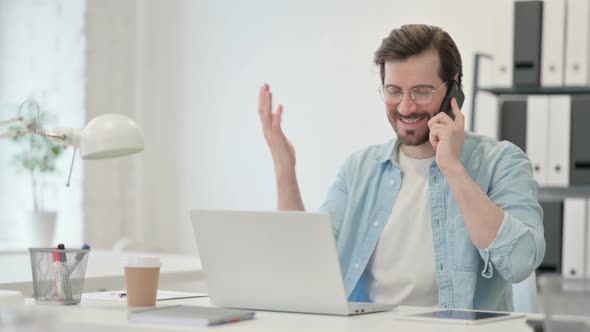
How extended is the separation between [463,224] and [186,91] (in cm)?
271

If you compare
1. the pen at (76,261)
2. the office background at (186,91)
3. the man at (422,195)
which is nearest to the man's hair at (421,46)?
the man at (422,195)

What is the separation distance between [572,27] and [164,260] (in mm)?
1617

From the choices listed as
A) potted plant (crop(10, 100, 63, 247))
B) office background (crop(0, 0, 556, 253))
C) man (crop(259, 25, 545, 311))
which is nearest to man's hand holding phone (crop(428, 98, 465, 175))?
man (crop(259, 25, 545, 311))

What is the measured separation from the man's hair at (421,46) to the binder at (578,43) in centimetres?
114

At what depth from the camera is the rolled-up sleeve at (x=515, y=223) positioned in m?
1.81

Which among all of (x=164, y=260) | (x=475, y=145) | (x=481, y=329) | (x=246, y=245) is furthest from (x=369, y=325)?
(x=164, y=260)

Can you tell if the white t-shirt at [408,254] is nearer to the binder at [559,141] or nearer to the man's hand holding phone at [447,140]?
the man's hand holding phone at [447,140]

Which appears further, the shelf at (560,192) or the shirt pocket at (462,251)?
the shelf at (560,192)

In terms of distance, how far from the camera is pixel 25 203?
430 centimetres

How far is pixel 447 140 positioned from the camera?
188 cm

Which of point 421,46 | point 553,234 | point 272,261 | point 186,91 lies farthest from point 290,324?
point 186,91

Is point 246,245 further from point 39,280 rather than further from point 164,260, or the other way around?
point 164,260

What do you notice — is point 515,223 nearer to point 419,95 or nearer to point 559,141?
point 419,95

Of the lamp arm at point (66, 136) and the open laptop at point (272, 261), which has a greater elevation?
the lamp arm at point (66, 136)
